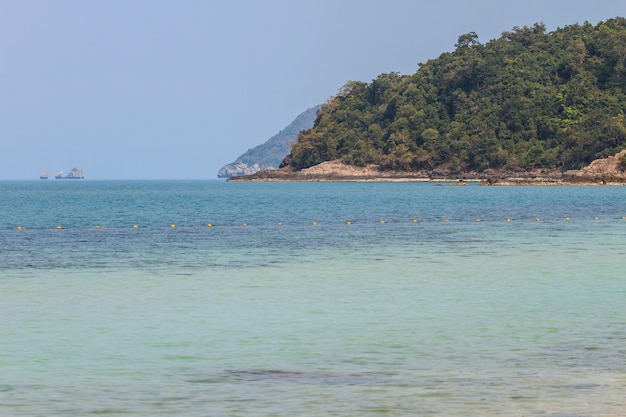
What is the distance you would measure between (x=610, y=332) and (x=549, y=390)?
5.96 metres

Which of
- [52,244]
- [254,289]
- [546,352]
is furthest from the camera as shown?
[52,244]

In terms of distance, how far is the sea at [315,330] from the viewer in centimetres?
1466

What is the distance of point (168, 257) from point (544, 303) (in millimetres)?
19151

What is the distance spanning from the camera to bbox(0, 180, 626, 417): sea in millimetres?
14656

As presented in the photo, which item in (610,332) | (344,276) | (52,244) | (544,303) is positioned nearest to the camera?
(610,332)

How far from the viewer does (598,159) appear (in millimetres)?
195125

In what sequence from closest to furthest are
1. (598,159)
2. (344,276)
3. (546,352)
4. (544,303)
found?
(546,352) → (544,303) → (344,276) → (598,159)

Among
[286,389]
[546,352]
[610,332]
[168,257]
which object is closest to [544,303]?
[610,332]

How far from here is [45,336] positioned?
2047cm

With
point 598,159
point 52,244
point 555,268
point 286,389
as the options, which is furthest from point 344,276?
point 598,159

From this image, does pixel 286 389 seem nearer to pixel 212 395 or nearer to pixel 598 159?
pixel 212 395

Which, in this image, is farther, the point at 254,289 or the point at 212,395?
the point at 254,289

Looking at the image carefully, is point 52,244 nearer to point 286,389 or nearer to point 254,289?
point 254,289

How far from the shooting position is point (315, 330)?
21094 mm
